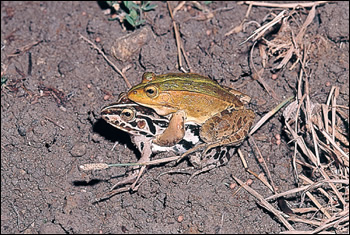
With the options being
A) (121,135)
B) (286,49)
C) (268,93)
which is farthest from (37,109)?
(286,49)

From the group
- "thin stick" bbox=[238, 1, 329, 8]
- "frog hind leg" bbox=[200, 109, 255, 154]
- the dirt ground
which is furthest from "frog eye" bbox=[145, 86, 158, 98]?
"thin stick" bbox=[238, 1, 329, 8]

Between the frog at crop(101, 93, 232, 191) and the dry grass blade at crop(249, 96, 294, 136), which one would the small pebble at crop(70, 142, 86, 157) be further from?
the dry grass blade at crop(249, 96, 294, 136)

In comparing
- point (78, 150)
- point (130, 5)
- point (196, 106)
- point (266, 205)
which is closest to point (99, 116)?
point (78, 150)

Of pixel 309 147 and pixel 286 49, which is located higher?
pixel 286 49

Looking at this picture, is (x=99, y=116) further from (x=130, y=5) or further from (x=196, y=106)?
(x=130, y=5)

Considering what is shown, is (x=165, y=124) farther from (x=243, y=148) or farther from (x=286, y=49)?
(x=286, y=49)

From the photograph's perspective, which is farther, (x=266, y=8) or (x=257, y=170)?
(x=266, y=8)
